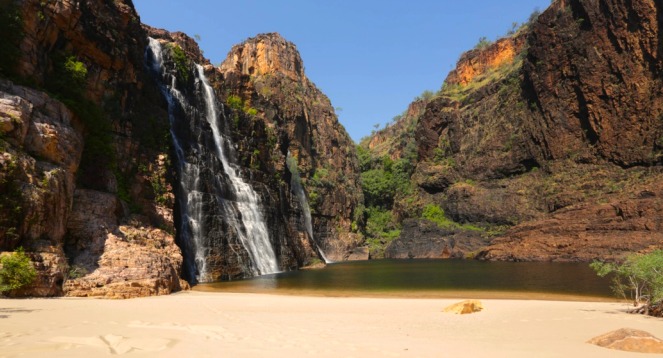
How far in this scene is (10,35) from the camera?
2012 centimetres

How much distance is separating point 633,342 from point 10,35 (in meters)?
25.7

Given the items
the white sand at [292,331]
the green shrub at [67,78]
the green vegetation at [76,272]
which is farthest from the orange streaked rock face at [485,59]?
the green vegetation at [76,272]

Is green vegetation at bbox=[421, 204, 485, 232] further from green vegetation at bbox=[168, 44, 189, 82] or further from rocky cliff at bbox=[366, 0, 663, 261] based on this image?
green vegetation at bbox=[168, 44, 189, 82]

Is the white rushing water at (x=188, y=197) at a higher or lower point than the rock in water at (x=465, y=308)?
higher

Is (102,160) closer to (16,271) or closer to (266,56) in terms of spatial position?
(16,271)

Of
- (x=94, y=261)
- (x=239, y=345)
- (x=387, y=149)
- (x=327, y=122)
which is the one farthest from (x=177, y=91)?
(x=387, y=149)

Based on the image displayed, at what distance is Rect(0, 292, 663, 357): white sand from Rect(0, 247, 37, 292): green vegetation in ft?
4.71

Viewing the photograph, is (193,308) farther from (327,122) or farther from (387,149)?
(387,149)

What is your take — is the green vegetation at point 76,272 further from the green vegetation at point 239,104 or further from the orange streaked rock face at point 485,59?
the orange streaked rock face at point 485,59

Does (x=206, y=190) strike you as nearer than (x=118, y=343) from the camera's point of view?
No

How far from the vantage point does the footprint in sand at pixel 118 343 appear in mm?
6758

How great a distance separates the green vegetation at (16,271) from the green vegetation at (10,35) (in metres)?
9.72

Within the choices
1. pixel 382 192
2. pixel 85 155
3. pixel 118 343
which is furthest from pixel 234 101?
pixel 382 192

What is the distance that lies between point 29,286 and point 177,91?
27338 millimetres
